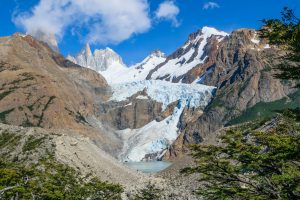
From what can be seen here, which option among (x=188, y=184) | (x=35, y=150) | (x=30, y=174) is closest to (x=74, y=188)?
(x=30, y=174)

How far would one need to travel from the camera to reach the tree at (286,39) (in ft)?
61.0

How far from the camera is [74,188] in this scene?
164ft

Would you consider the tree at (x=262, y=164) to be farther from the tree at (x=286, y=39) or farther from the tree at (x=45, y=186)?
the tree at (x=45, y=186)

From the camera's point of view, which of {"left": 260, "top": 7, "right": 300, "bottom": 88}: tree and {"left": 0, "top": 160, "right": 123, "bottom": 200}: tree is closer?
{"left": 260, "top": 7, "right": 300, "bottom": 88}: tree

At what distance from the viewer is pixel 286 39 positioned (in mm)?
18875

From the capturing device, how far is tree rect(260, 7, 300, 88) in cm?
1858

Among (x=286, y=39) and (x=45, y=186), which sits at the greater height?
(x=286, y=39)

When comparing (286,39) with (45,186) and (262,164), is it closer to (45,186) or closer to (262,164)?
(262,164)

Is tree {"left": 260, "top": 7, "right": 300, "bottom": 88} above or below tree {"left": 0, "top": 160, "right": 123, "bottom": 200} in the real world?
A: above

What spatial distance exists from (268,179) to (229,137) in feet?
9.48

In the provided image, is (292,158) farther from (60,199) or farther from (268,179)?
(60,199)

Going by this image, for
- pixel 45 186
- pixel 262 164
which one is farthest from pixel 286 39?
pixel 45 186

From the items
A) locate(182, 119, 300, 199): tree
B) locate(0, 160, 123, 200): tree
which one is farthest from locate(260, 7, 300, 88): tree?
locate(0, 160, 123, 200): tree

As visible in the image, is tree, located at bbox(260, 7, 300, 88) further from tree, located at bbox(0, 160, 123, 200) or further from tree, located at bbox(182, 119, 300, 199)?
tree, located at bbox(0, 160, 123, 200)
